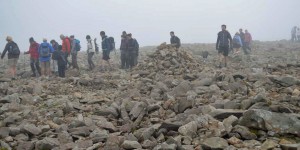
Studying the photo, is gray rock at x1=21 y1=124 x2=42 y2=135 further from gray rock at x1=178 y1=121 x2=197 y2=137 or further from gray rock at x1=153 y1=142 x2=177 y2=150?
gray rock at x1=178 y1=121 x2=197 y2=137

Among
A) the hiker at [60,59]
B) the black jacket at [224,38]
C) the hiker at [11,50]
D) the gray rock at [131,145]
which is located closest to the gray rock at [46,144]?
the gray rock at [131,145]

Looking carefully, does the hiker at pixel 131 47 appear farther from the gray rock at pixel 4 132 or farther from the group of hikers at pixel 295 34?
the group of hikers at pixel 295 34

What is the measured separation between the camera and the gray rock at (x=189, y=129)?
8180mm

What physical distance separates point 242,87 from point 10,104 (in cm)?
867

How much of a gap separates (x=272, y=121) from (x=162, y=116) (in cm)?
358

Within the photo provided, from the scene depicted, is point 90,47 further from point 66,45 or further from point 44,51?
point 44,51

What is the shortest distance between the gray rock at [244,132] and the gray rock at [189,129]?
1.00m

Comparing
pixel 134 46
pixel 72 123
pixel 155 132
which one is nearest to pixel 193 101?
pixel 155 132

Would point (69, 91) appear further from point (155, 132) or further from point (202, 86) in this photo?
point (155, 132)

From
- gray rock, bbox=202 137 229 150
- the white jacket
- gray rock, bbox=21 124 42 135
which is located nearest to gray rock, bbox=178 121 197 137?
gray rock, bbox=202 137 229 150

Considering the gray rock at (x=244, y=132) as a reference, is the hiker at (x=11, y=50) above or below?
above

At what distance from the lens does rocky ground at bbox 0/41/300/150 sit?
7736 mm

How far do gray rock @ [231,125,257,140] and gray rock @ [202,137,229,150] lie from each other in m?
0.56

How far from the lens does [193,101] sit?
421 inches
